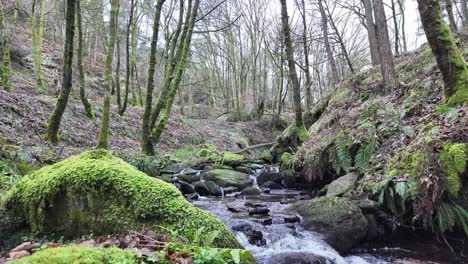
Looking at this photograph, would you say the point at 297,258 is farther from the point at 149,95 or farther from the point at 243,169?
the point at 149,95

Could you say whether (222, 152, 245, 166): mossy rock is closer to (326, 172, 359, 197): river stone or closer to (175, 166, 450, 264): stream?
(175, 166, 450, 264): stream

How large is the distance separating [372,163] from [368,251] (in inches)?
85.2

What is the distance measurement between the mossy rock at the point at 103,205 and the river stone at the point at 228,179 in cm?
628

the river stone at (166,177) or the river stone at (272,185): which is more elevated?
the river stone at (166,177)

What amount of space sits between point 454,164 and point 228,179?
6201mm

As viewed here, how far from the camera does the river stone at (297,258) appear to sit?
4.23m

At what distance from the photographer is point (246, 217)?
612cm

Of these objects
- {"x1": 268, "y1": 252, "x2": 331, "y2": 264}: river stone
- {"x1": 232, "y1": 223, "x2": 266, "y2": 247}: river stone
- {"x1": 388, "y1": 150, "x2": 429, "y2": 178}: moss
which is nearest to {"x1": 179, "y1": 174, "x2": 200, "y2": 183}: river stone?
{"x1": 232, "y1": 223, "x2": 266, "y2": 247}: river stone

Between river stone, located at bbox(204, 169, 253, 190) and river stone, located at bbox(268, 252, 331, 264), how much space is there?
16.2ft

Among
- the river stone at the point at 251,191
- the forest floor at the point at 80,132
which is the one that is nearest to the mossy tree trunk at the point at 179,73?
the forest floor at the point at 80,132

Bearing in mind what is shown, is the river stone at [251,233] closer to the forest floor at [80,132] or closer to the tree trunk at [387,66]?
the forest floor at [80,132]

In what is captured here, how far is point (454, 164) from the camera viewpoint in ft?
14.9

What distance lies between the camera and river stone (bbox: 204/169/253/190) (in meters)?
9.41

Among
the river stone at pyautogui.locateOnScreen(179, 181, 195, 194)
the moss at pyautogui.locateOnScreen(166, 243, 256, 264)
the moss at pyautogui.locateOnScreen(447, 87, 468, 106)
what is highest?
the moss at pyautogui.locateOnScreen(447, 87, 468, 106)
